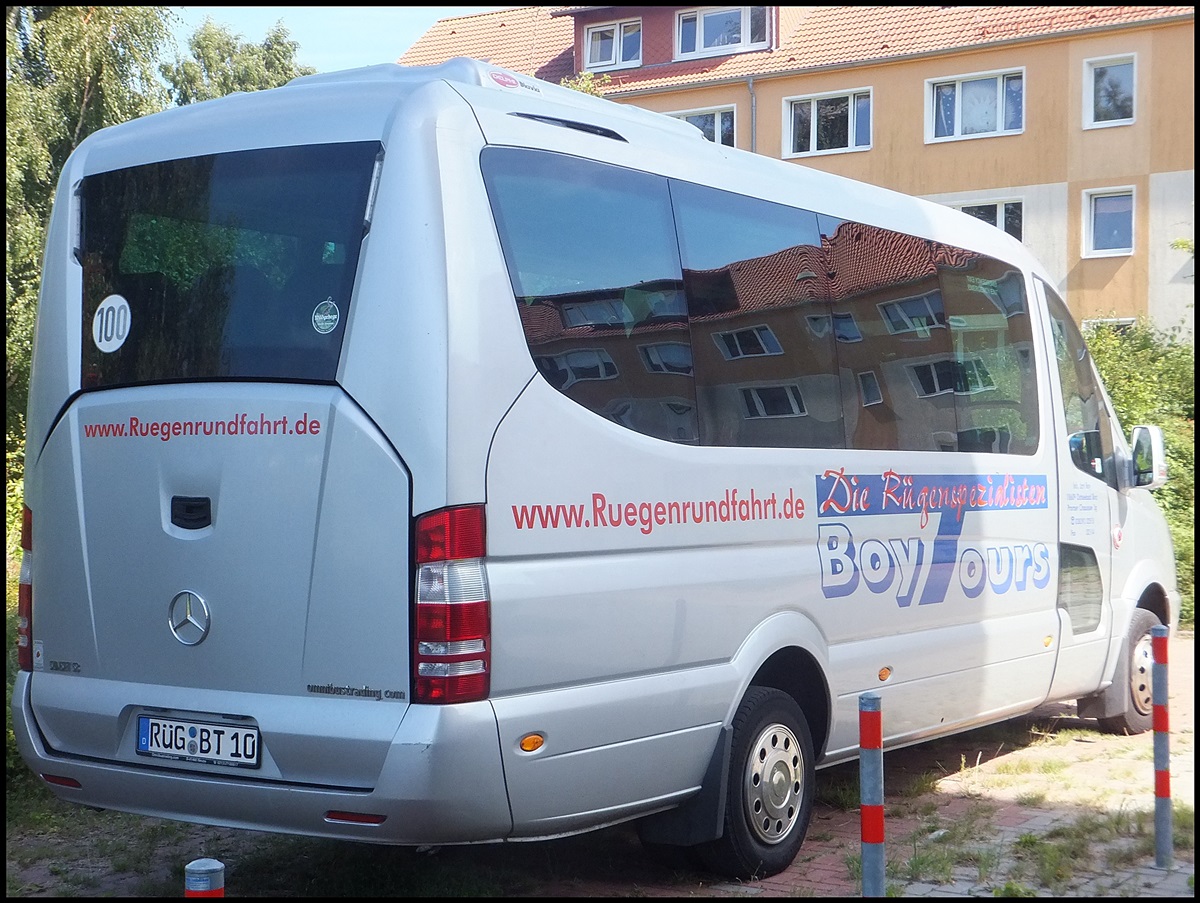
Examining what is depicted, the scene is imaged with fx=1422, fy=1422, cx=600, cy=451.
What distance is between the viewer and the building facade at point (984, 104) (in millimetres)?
29250

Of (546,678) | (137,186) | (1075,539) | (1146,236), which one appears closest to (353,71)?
(137,186)

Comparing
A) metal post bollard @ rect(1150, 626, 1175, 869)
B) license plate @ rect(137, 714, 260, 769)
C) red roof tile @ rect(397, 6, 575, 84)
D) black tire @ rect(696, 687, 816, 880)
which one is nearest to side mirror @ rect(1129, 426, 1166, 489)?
metal post bollard @ rect(1150, 626, 1175, 869)

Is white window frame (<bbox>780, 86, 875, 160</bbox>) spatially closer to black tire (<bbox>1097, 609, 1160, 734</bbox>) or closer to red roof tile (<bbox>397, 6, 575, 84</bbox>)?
red roof tile (<bbox>397, 6, 575, 84</bbox>)

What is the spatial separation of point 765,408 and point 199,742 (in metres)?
2.57

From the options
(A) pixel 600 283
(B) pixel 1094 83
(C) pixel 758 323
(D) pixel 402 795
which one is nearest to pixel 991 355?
(C) pixel 758 323

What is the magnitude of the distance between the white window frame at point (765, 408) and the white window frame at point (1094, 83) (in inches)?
1037

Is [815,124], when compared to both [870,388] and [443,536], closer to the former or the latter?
[870,388]

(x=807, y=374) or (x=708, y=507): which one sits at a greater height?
(x=807, y=374)

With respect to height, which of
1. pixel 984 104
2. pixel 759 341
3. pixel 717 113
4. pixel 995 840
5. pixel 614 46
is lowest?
pixel 995 840

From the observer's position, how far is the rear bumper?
4375 millimetres

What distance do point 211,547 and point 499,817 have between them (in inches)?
51.6

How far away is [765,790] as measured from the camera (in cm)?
572

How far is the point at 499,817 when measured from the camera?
457cm

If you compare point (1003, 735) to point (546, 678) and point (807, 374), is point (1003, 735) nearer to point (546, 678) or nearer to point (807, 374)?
point (807, 374)
